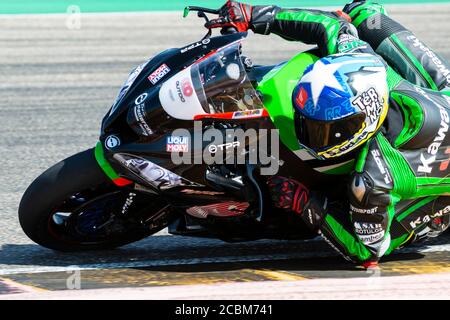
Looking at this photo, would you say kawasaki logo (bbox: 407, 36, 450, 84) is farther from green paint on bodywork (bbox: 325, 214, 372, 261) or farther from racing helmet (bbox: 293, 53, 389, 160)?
green paint on bodywork (bbox: 325, 214, 372, 261)

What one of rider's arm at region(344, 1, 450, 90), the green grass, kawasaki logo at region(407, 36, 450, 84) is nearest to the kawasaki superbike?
rider's arm at region(344, 1, 450, 90)

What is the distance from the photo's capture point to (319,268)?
4.96 metres

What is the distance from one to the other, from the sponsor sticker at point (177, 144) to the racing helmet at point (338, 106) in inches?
20.9

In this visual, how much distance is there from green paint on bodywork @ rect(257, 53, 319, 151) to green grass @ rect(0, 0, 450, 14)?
9.58m

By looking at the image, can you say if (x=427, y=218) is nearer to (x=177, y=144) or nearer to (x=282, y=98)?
(x=282, y=98)

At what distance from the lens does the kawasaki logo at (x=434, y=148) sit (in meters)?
4.88

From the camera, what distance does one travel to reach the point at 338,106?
450cm

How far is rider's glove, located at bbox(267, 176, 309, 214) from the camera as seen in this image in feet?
15.5

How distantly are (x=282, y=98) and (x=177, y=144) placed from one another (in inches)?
24.2

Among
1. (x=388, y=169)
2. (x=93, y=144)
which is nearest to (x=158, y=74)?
(x=388, y=169)

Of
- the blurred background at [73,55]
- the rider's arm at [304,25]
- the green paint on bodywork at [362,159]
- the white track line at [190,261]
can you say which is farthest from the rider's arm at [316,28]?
the blurred background at [73,55]

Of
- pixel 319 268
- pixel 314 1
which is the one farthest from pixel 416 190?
pixel 314 1

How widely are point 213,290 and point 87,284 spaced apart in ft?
2.10

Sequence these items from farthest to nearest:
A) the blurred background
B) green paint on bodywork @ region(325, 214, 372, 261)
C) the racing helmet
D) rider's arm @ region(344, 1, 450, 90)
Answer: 1. the blurred background
2. rider's arm @ region(344, 1, 450, 90)
3. green paint on bodywork @ region(325, 214, 372, 261)
4. the racing helmet
